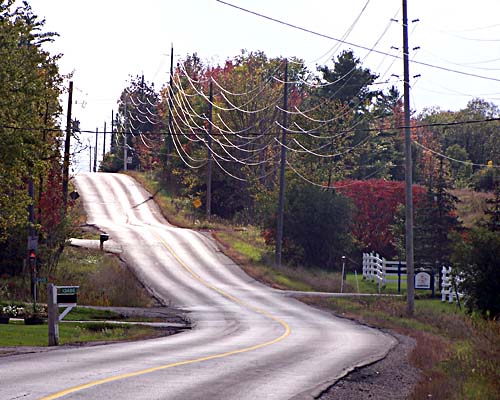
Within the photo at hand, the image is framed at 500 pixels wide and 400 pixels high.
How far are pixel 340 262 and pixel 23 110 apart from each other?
3317 centimetres

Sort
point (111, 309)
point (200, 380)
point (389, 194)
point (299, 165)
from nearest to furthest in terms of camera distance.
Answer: point (200, 380)
point (111, 309)
point (389, 194)
point (299, 165)

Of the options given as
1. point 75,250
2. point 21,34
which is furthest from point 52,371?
point 75,250

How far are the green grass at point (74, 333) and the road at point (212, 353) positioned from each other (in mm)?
1677

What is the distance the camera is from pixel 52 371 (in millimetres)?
14227

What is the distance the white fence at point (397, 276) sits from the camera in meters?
46.3

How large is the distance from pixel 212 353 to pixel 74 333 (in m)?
8.84

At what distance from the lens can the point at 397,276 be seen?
185 feet

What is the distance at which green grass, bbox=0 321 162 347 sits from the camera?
2370 cm

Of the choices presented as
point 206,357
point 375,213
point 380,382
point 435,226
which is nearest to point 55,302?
point 206,357

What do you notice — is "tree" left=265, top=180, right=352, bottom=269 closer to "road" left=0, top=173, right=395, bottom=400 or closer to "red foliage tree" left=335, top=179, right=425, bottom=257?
"red foliage tree" left=335, top=179, right=425, bottom=257

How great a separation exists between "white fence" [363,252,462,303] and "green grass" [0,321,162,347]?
18.1 metres

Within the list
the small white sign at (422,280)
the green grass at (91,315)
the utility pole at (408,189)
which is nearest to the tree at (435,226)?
the small white sign at (422,280)

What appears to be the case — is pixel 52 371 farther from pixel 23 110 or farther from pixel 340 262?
pixel 340 262

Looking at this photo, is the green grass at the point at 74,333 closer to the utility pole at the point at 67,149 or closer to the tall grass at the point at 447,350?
the tall grass at the point at 447,350
